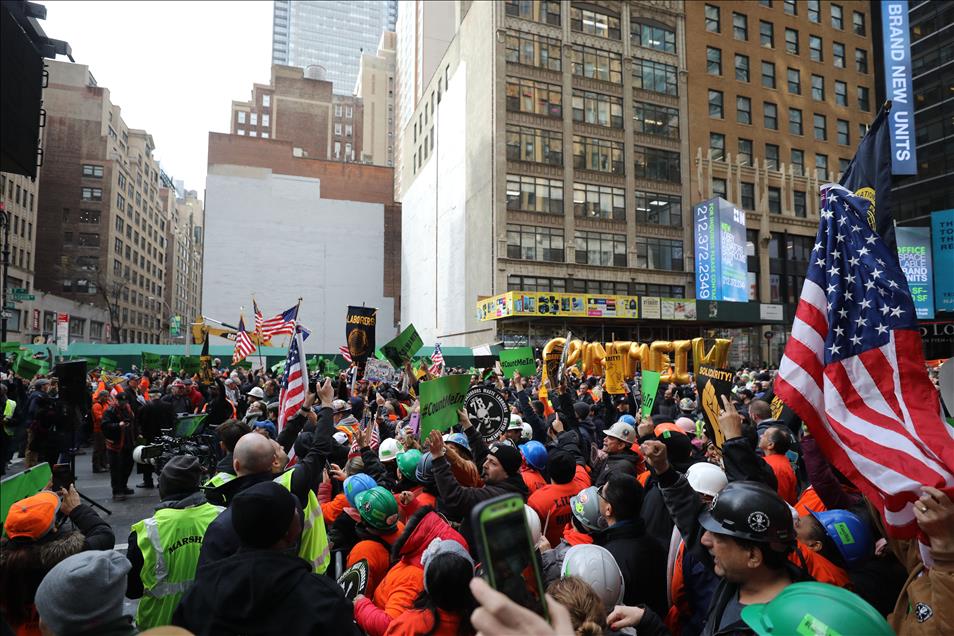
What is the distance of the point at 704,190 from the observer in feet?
145

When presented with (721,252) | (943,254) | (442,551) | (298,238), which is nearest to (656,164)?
(721,252)

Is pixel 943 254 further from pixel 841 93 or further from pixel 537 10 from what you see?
pixel 841 93

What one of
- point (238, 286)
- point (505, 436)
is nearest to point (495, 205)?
point (238, 286)

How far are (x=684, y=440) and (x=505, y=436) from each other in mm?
2763

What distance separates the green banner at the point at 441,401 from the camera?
4.90 meters

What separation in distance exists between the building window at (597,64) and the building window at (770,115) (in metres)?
13.2

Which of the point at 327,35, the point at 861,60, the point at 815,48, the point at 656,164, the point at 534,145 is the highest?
the point at 327,35

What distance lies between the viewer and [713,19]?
46438 mm

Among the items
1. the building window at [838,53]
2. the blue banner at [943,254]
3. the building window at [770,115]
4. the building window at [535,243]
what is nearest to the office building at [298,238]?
the building window at [535,243]

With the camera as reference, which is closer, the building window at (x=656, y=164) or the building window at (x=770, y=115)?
the building window at (x=656, y=164)

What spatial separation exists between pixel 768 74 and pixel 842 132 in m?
8.98

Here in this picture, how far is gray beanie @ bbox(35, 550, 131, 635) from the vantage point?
2.28 m

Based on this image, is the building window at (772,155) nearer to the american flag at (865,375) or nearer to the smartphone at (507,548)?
the american flag at (865,375)

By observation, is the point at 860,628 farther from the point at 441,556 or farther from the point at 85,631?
the point at 85,631
